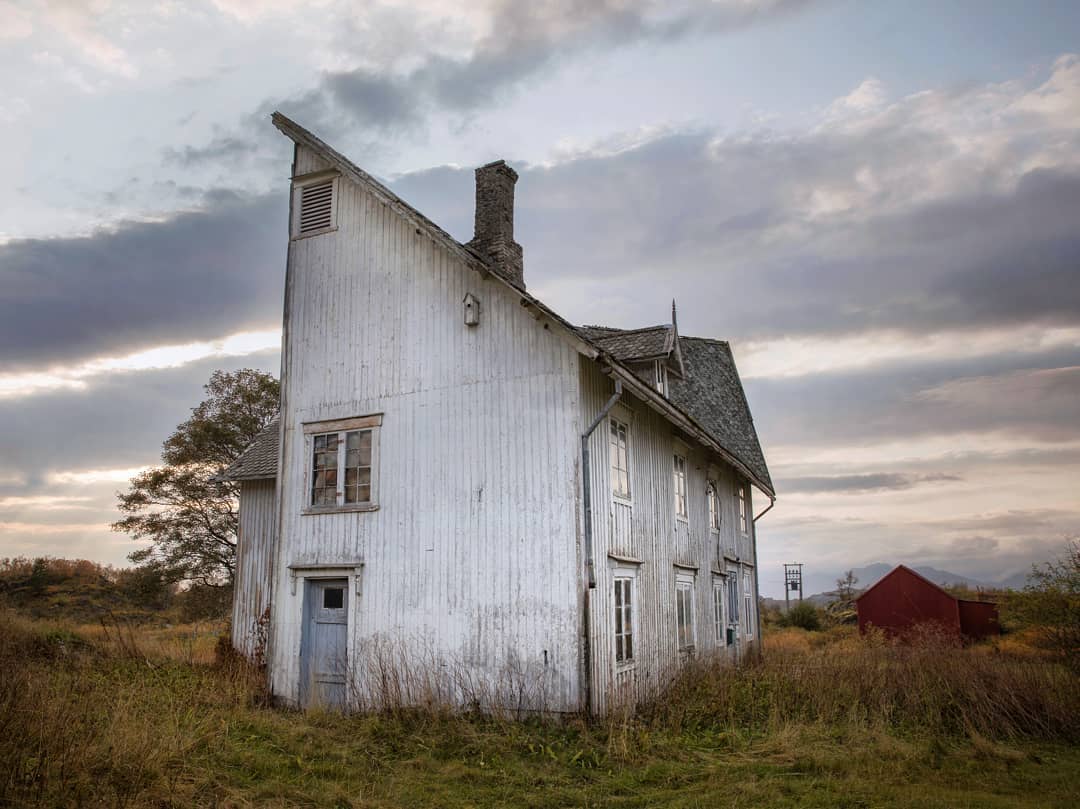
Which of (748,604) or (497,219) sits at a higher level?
(497,219)

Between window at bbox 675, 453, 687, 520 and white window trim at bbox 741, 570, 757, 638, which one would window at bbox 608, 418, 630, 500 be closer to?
window at bbox 675, 453, 687, 520

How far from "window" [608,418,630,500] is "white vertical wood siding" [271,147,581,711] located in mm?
1625

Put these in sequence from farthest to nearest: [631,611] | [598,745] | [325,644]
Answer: [325,644]
[631,611]
[598,745]

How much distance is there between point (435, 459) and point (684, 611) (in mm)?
7019

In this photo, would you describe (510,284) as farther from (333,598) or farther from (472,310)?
(333,598)

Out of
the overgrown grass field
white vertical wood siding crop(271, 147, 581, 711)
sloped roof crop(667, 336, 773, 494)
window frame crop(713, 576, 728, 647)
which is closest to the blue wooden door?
white vertical wood siding crop(271, 147, 581, 711)

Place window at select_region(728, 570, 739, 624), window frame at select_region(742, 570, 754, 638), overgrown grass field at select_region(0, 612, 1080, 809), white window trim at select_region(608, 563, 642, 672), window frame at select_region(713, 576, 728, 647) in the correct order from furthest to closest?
window frame at select_region(742, 570, 754, 638)
window at select_region(728, 570, 739, 624)
window frame at select_region(713, 576, 728, 647)
white window trim at select_region(608, 563, 642, 672)
overgrown grass field at select_region(0, 612, 1080, 809)

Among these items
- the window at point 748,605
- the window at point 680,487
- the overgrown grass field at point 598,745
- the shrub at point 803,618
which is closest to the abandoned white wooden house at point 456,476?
the window at point 680,487

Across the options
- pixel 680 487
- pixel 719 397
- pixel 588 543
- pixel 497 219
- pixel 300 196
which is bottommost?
pixel 588 543

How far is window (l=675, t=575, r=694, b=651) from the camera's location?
17.0m

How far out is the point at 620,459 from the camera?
14.4 meters

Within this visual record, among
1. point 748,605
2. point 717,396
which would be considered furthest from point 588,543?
point 717,396

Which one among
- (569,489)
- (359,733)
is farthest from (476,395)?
(359,733)

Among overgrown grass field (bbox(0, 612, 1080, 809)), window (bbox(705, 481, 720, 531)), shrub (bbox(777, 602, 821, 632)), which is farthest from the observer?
shrub (bbox(777, 602, 821, 632))
